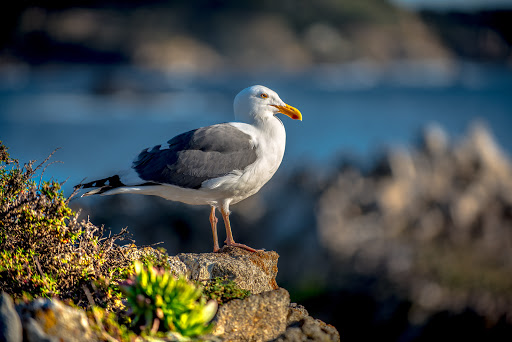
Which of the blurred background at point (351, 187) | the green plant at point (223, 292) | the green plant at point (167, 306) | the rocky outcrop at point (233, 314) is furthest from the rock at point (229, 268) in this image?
the blurred background at point (351, 187)

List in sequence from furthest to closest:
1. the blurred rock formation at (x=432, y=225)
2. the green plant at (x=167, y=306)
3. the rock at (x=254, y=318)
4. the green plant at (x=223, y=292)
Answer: the blurred rock formation at (x=432, y=225)
the green plant at (x=223, y=292)
the rock at (x=254, y=318)
the green plant at (x=167, y=306)

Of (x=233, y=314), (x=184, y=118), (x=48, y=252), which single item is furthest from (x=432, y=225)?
(x=184, y=118)

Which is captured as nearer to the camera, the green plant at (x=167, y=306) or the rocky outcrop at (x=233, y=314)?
the rocky outcrop at (x=233, y=314)

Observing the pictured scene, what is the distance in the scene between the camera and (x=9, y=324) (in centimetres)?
420

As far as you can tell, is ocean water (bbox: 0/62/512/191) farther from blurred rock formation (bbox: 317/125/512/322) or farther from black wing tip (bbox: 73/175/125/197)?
black wing tip (bbox: 73/175/125/197)

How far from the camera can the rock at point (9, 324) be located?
4.19 metres

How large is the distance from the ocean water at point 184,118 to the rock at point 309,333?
7351mm

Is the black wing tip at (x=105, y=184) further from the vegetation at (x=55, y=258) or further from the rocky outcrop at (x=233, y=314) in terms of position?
the rocky outcrop at (x=233, y=314)

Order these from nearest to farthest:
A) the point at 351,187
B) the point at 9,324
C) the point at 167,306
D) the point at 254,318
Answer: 1. the point at 9,324
2. the point at 167,306
3. the point at 254,318
4. the point at 351,187

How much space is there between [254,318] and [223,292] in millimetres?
429

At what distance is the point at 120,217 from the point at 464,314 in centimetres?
898

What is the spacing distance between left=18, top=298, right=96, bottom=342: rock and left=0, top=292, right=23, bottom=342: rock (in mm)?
83

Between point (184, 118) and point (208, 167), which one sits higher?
point (184, 118)

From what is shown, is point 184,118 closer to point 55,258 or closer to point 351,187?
point 351,187
